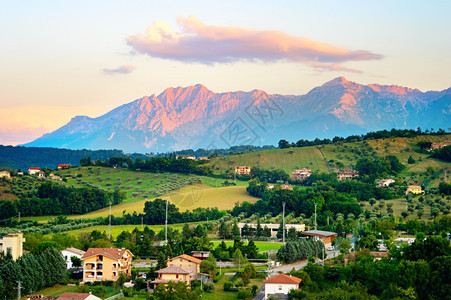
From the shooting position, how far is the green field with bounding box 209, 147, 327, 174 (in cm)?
10988

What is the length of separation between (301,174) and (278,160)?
14333mm

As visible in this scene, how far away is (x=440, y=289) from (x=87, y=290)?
2190 cm

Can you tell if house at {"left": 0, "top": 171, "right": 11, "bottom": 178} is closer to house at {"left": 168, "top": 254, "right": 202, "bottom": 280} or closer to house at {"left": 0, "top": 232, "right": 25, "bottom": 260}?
house at {"left": 0, "top": 232, "right": 25, "bottom": 260}

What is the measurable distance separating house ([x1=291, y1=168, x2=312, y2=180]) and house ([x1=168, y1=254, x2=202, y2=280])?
56899 millimetres

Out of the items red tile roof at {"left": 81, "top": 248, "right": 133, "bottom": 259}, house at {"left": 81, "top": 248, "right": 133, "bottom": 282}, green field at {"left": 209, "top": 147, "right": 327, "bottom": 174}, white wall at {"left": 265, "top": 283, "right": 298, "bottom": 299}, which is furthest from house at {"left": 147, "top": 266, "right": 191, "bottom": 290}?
green field at {"left": 209, "top": 147, "right": 327, "bottom": 174}

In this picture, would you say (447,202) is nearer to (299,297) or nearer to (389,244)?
(389,244)

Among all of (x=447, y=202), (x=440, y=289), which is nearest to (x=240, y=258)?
(x=440, y=289)

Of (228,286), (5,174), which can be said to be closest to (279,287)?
(228,286)

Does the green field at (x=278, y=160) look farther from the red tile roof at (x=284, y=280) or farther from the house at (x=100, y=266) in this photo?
the red tile roof at (x=284, y=280)

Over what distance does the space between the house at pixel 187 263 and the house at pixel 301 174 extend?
187 feet

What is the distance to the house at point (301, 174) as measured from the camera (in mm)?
101750

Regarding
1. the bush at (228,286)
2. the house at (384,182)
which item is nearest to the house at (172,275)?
the bush at (228,286)

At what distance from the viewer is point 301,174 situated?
103m

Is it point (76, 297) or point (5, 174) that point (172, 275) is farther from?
point (5, 174)
